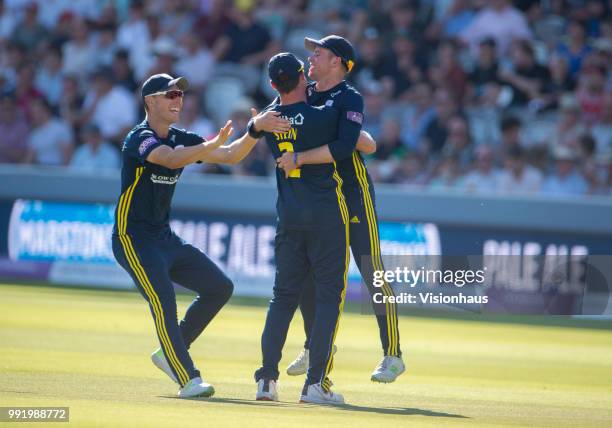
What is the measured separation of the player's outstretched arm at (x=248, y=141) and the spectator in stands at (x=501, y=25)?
1119 cm

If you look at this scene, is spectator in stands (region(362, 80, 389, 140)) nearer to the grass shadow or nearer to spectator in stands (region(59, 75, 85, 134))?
spectator in stands (region(59, 75, 85, 134))

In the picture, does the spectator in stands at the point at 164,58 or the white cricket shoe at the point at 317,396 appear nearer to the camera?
the white cricket shoe at the point at 317,396

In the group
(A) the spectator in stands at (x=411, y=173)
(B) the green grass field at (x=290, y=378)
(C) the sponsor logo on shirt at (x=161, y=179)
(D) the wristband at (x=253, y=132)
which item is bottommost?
(B) the green grass field at (x=290, y=378)

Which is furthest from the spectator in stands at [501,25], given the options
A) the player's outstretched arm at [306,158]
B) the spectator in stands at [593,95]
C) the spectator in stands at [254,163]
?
the player's outstretched arm at [306,158]

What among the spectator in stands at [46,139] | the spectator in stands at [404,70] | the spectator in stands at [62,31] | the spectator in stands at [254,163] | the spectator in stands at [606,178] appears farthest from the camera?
the spectator in stands at [62,31]

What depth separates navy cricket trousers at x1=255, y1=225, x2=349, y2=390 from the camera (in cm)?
800

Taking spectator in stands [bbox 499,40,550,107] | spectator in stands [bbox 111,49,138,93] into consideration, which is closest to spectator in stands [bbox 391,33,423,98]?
spectator in stands [bbox 499,40,550,107]

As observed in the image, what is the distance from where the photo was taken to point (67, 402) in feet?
24.0

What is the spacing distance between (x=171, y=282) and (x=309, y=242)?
101 cm

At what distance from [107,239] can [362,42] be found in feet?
18.6

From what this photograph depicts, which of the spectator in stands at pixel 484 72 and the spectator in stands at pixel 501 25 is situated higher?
the spectator in stands at pixel 501 25

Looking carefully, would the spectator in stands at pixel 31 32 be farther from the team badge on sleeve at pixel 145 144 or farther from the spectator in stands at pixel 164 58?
the team badge on sleeve at pixel 145 144

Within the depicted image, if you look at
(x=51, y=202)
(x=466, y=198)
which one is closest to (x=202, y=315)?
(x=466, y=198)

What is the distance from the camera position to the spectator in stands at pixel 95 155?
18828mm
